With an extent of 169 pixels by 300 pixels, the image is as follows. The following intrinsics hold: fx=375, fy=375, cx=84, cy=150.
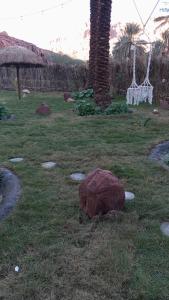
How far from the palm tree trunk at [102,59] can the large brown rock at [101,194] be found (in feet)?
21.7

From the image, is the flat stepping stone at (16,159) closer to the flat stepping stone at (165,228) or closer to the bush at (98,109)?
the flat stepping stone at (165,228)

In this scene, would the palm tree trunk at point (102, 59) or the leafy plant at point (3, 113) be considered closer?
the leafy plant at point (3, 113)

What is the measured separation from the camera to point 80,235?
336 cm

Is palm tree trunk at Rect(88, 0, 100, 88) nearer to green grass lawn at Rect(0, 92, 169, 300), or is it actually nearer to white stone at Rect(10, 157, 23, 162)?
green grass lawn at Rect(0, 92, 169, 300)

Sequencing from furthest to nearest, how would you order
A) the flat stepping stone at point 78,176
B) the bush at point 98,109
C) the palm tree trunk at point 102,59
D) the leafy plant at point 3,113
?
the palm tree trunk at point 102,59, the bush at point 98,109, the leafy plant at point 3,113, the flat stepping stone at point 78,176

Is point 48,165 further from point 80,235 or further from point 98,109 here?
point 98,109

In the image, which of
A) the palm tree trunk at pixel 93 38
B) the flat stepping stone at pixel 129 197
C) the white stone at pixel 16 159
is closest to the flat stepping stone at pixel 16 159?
the white stone at pixel 16 159

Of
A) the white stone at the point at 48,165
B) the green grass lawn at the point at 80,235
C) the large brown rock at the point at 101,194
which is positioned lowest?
the green grass lawn at the point at 80,235

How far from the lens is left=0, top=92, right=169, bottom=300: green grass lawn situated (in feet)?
8.77

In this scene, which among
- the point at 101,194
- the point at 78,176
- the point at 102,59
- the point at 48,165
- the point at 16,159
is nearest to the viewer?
the point at 101,194

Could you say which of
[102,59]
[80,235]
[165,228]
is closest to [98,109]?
[102,59]

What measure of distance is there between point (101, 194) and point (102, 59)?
7540mm

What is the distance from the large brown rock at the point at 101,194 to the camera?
3650mm

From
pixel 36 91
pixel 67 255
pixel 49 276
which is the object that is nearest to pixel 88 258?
pixel 67 255
